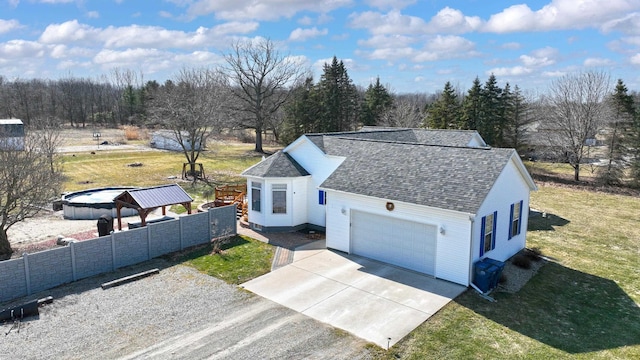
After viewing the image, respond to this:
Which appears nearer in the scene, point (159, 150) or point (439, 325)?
point (439, 325)

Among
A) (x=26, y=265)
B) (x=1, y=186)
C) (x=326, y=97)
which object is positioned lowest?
(x=26, y=265)

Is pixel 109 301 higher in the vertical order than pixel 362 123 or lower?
lower

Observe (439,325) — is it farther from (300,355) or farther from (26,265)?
(26,265)

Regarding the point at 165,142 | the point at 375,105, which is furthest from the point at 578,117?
the point at 165,142

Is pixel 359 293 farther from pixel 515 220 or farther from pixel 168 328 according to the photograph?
pixel 515 220

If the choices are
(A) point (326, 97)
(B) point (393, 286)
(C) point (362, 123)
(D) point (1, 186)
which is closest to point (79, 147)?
(A) point (326, 97)

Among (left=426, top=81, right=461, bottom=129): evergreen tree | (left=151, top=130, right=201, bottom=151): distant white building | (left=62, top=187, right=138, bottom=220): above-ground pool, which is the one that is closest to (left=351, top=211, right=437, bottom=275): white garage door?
(left=62, top=187, right=138, bottom=220): above-ground pool

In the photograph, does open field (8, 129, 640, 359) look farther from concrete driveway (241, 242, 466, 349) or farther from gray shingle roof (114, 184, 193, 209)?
gray shingle roof (114, 184, 193, 209)
